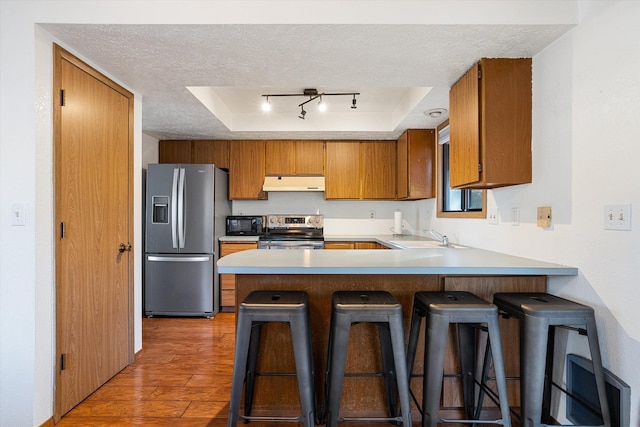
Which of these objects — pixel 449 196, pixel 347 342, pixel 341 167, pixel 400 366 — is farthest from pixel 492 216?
pixel 341 167

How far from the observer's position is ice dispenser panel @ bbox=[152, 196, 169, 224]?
3761 millimetres

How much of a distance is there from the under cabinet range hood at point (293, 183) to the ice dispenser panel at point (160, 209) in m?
1.16

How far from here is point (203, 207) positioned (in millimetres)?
3789

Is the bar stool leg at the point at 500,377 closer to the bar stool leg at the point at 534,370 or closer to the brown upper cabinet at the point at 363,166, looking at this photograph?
the bar stool leg at the point at 534,370

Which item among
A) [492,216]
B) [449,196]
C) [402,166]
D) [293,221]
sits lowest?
[293,221]

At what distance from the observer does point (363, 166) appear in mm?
4391

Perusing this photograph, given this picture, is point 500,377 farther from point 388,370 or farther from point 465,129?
point 465,129

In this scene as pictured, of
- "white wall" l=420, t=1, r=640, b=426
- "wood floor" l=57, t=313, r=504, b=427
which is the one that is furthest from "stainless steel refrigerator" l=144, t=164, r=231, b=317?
"white wall" l=420, t=1, r=640, b=426

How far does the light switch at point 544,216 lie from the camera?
193cm

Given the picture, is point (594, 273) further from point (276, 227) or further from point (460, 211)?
point (276, 227)

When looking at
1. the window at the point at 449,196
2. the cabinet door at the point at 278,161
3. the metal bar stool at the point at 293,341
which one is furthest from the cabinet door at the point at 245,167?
the metal bar stool at the point at 293,341

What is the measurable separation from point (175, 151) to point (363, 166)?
7.93 ft

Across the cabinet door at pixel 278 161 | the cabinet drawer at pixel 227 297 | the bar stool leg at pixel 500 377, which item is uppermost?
the cabinet door at pixel 278 161

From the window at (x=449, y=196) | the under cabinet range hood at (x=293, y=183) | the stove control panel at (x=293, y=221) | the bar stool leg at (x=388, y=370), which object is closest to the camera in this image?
the bar stool leg at (x=388, y=370)
